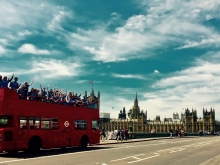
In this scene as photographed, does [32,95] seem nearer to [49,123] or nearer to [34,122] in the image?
[34,122]

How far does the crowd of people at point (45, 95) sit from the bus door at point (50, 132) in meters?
1.47

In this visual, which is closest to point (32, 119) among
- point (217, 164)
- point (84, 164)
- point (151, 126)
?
point (84, 164)

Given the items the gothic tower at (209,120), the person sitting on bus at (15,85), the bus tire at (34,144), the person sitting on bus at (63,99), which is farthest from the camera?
the gothic tower at (209,120)

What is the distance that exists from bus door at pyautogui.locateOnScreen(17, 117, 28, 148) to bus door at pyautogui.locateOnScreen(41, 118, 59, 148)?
1630mm

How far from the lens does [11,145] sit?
16.9 metres

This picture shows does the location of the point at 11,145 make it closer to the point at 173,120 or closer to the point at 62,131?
the point at 62,131

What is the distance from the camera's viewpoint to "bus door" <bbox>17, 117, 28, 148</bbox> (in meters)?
17.4

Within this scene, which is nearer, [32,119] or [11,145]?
[11,145]

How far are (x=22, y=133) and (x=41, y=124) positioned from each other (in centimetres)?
188

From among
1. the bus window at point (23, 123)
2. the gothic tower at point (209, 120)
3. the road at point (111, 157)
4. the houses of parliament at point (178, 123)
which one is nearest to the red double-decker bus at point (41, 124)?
the bus window at point (23, 123)

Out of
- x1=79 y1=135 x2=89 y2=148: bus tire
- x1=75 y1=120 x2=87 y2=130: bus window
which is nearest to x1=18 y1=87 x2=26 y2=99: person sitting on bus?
x1=75 y1=120 x2=87 y2=130: bus window

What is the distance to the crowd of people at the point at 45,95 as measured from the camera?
17266 mm

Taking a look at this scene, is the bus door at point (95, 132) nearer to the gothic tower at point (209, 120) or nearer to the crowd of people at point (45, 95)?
the crowd of people at point (45, 95)

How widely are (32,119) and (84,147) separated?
7226 mm
